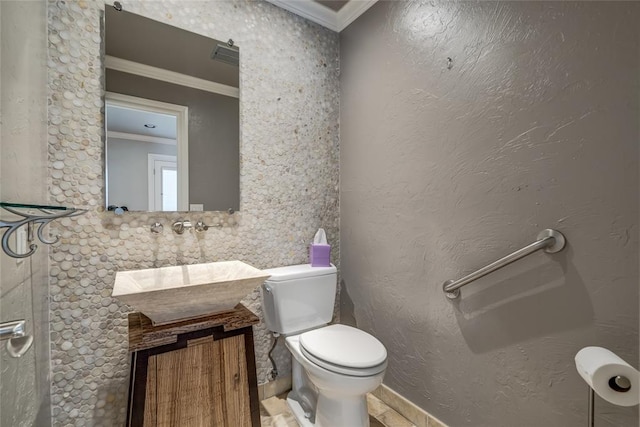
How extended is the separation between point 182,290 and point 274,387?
1.14m

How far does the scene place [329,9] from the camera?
1.92m

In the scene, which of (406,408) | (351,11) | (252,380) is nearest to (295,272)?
(252,380)

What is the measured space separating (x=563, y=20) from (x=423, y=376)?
1646mm

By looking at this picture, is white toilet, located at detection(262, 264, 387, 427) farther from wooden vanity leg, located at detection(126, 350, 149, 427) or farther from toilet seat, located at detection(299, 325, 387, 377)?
wooden vanity leg, located at detection(126, 350, 149, 427)

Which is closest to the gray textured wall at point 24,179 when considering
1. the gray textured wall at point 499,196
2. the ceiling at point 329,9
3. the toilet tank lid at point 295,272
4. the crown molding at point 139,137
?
the crown molding at point 139,137

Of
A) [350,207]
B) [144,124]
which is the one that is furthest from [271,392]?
[144,124]

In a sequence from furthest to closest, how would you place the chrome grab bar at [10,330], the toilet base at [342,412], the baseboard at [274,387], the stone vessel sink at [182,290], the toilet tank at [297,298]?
the baseboard at [274,387] → the toilet tank at [297,298] → the toilet base at [342,412] → the stone vessel sink at [182,290] → the chrome grab bar at [10,330]

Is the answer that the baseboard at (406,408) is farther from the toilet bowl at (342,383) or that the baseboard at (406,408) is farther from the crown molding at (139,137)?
the crown molding at (139,137)

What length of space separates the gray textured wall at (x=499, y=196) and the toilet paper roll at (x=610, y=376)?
12cm

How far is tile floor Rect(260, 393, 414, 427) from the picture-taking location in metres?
1.55

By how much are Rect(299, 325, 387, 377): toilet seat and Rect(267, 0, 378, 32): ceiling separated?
6.46 ft

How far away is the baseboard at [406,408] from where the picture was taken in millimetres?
1463

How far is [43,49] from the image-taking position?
3.83 ft

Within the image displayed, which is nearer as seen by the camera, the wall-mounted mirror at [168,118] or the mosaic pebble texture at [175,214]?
the mosaic pebble texture at [175,214]
